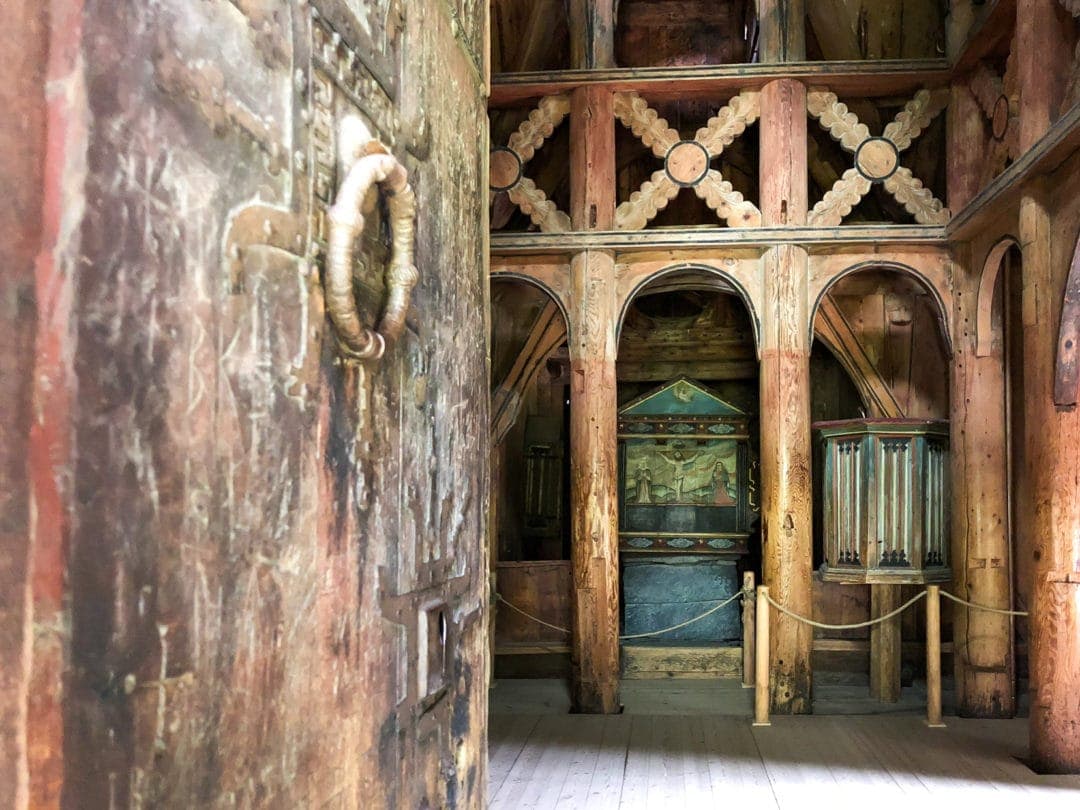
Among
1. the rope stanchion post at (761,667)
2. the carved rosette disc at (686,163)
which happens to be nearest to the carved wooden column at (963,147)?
the carved rosette disc at (686,163)

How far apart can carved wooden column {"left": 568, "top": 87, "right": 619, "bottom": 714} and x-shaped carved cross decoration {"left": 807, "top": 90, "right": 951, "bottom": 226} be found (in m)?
1.74

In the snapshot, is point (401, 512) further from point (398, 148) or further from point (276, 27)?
point (276, 27)

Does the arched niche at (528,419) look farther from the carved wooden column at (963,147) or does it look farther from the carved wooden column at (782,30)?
the carved wooden column at (963,147)

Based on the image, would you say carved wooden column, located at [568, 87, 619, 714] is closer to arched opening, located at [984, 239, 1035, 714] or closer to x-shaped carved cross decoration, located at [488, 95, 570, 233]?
x-shaped carved cross decoration, located at [488, 95, 570, 233]

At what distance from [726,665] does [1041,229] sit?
4.44 metres

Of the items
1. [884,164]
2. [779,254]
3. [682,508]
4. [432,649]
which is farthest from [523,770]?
[884,164]

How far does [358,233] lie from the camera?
2.20 m

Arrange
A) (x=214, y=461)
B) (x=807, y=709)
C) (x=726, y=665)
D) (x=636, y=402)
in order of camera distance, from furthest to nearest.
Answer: (x=636, y=402) → (x=726, y=665) → (x=807, y=709) → (x=214, y=461)

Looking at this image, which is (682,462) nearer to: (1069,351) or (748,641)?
(748,641)

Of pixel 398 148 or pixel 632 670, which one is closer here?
pixel 398 148

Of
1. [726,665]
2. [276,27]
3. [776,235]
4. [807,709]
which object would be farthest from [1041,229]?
[276,27]

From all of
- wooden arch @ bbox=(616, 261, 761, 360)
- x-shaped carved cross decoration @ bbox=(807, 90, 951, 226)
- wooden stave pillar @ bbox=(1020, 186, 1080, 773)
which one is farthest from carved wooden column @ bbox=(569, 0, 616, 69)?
wooden stave pillar @ bbox=(1020, 186, 1080, 773)

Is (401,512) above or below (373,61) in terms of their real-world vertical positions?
below

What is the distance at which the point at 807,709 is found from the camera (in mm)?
7109
